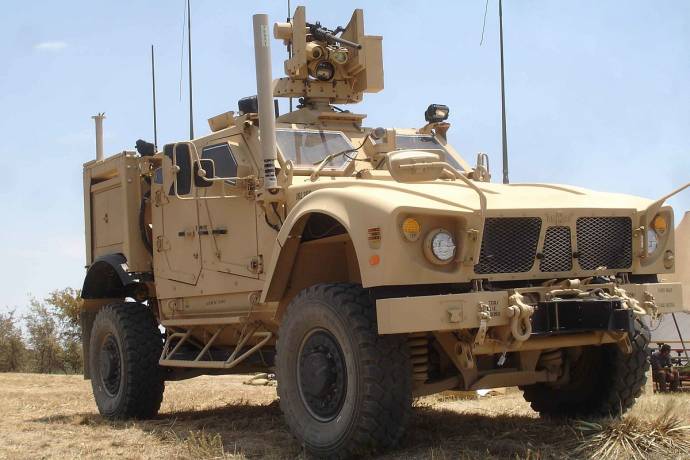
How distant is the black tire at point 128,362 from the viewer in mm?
9016

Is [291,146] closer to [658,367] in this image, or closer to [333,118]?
[333,118]

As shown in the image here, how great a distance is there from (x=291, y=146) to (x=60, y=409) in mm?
4307

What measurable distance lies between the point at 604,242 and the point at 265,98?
2.52 m

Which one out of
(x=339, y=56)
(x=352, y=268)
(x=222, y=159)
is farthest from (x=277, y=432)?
(x=339, y=56)

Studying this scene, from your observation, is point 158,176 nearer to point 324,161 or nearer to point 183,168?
point 183,168

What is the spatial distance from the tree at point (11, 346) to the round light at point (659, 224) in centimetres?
2083

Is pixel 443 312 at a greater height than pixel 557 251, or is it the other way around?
pixel 557 251

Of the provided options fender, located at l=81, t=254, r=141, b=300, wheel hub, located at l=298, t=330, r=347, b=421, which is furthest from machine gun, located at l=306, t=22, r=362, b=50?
wheel hub, located at l=298, t=330, r=347, b=421

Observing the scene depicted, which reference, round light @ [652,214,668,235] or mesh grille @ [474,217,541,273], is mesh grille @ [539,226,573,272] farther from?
round light @ [652,214,668,235]

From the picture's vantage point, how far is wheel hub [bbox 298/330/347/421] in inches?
242

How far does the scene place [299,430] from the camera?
637 centimetres

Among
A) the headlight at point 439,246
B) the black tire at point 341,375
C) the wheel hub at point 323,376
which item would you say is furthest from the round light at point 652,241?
the wheel hub at point 323,376

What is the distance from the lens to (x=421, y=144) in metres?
8.72

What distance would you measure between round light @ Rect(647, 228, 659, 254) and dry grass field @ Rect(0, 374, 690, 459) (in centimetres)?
101
